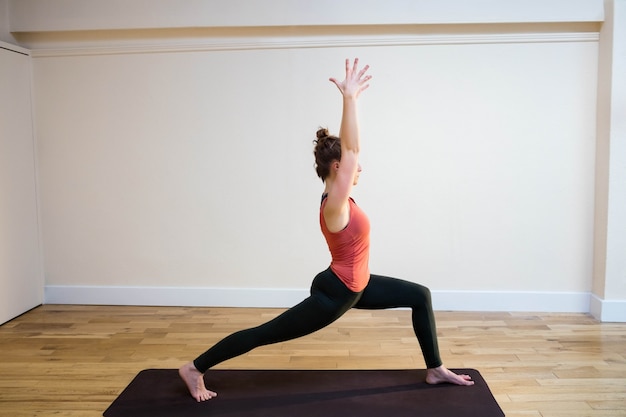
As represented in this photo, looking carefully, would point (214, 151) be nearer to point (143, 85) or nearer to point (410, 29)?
point (143, 85)

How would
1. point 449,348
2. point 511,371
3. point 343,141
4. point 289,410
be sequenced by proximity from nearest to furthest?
point 343,141 → point 289,410 → point 511,371 → point 449,348

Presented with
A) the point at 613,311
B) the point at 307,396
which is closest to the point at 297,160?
the point at 307,396

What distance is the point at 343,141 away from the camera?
199cm

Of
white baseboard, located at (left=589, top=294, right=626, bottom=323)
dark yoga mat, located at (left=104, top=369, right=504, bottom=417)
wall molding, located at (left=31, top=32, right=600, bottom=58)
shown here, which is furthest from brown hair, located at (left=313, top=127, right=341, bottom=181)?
white baseboard, located at (left=589, top=294, right=626, bottom=323)

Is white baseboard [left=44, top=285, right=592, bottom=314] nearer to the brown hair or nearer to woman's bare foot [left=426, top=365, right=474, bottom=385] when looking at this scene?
woman's bare foot [left=426, top=365, right=474, bottom=385]

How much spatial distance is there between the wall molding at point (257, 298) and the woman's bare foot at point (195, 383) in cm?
154

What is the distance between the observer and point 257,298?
387 cm

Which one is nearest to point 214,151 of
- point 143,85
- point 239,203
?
point 239,203

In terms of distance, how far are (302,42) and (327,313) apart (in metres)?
2.22

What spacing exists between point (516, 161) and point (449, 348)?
149 cm

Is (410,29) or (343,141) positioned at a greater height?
(410,29)

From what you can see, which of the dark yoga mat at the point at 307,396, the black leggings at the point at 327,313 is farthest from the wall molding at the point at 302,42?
the dark yoga mat at the point at 307,396

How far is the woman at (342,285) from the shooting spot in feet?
6.55

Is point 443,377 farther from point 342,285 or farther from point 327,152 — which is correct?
point 327,152
